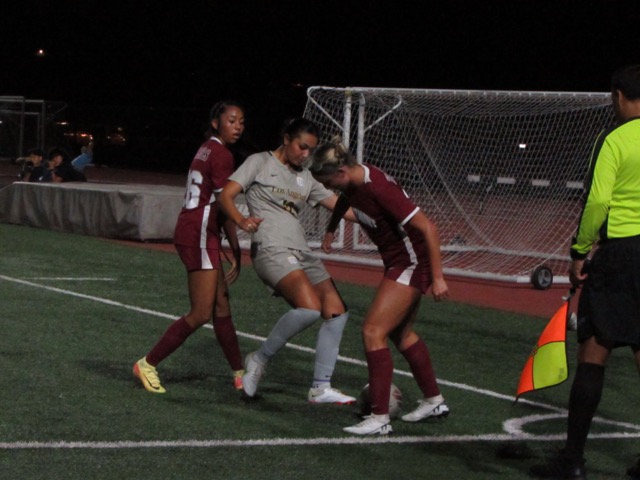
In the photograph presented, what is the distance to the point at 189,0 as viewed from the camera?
176 feet

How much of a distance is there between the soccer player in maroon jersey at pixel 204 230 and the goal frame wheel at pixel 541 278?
7.57m

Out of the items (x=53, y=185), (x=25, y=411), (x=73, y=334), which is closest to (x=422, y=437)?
(x=25, y=411)

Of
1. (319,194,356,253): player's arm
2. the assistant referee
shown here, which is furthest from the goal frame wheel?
the assistant referee

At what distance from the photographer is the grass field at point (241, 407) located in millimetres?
5676

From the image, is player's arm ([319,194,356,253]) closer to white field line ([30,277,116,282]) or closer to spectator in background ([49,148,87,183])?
white field line ([30,277,116,282])

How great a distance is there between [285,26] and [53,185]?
31621 mm

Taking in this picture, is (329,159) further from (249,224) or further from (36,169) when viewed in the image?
(36,169)

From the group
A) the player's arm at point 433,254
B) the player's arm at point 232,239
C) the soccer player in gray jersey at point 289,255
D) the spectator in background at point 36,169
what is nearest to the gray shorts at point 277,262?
the soccer player in gray jersey at point 289,255

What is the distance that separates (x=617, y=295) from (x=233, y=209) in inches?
97.7

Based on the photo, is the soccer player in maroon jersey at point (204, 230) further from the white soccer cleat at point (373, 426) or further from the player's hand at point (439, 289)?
the player's hand at point (439, 289)

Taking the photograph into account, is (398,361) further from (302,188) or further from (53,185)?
(53,185)

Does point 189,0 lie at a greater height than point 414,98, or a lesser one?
greater

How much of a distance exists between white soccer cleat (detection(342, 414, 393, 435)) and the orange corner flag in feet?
3.17

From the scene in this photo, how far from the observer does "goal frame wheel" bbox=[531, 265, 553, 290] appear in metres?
14.2
